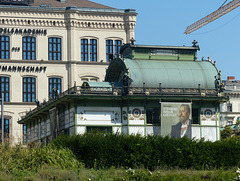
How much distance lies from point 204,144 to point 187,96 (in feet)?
48.7

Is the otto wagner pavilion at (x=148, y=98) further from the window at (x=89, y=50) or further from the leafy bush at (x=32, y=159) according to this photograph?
the window at (x=89, y=50)

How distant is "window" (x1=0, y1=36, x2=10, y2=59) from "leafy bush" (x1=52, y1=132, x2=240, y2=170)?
58.5 metres

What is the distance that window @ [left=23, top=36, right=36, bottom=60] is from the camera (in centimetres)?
10662

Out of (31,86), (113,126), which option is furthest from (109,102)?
(31,86)

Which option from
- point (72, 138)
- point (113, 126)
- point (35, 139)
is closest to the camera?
point (72, 138)

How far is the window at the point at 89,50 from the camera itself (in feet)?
358

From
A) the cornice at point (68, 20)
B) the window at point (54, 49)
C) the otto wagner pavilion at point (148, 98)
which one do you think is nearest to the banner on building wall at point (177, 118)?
the otto wagner pavilion at point (148, 98)

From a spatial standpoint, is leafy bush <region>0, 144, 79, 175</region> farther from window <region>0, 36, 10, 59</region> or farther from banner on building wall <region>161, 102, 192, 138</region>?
window <region>0, 36, 10, 59</region>

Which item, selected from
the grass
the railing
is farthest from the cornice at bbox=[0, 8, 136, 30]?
the grass

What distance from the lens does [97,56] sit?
4281 inches

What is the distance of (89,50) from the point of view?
360 feet

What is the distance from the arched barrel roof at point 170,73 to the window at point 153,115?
235cm

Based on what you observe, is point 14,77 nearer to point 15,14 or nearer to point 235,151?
point 15,14

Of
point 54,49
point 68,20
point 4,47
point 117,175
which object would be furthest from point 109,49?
→ point 117,175
